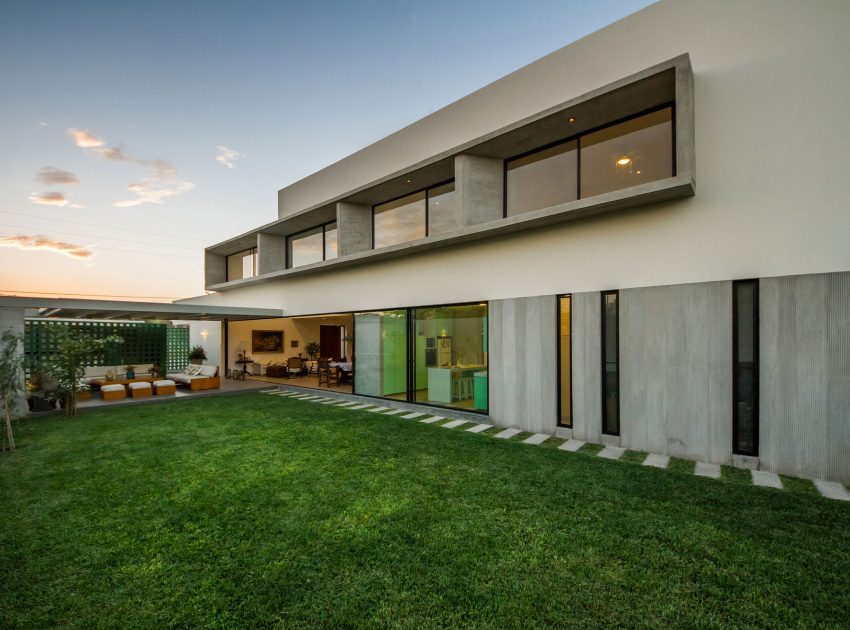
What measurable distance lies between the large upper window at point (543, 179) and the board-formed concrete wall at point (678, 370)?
232cm

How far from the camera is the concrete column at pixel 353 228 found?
10.8 m

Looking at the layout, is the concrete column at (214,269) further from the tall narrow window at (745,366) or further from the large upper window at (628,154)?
the tall narrow window at (745,366)

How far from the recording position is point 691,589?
105 inches

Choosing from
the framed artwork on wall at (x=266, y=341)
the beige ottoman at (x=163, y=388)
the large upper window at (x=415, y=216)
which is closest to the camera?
the large upper window at (x=415, y=216)

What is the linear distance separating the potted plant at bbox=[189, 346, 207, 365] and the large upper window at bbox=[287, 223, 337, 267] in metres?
9.03

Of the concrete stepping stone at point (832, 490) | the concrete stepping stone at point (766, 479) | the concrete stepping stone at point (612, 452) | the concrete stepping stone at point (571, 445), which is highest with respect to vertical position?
the concrete stepping stone at point (832, 490)

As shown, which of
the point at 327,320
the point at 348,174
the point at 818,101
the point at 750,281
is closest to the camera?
the point at 818,101

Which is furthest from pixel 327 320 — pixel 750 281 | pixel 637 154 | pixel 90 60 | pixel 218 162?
pixel 750 281

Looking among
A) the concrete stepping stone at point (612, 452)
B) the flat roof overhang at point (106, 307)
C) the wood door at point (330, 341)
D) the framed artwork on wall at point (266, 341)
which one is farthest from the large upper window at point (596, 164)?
the framed artwork on wall at point (266, 341)

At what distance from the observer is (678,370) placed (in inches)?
227

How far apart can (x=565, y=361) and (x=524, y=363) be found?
0.83 metres

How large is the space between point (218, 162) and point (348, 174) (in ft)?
20.9

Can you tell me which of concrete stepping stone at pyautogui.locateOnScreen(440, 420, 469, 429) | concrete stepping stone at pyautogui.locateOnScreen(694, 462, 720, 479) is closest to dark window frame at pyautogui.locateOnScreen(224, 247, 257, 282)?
concrete stepping stone at pyautogui.locateOnScreen(440, 420, 469, 429)

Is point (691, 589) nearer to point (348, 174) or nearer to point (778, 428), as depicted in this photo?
point (778, 428)
